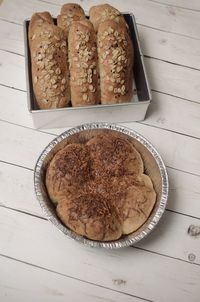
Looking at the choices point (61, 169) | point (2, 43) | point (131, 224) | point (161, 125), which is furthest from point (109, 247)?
point (2, 43)

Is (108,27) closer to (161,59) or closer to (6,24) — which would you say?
(161,59)

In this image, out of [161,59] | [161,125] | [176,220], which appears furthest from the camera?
[161,59]

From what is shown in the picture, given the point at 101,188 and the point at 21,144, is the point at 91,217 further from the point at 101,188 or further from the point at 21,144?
the point at 21,144

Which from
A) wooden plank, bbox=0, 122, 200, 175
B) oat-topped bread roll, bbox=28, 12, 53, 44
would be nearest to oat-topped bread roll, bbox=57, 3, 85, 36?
oat-topped bread roll, bbox=28, 12, 53, 44

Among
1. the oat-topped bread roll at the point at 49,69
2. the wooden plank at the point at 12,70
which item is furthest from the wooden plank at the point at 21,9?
the oat-topped bread roll at the point at 49,69

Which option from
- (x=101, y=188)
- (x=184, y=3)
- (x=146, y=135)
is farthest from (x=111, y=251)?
(x=184, y=3)
